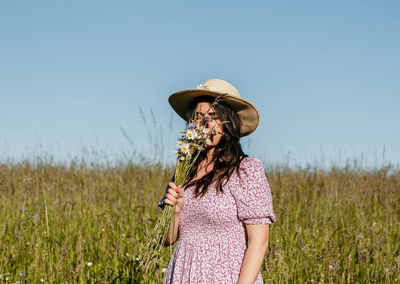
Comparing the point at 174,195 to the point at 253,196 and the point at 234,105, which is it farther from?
the point at 234,105

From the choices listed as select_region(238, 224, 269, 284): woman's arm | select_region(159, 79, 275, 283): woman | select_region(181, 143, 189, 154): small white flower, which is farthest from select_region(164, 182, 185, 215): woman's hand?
select_region(238, 224, 269, 284): woman's arm

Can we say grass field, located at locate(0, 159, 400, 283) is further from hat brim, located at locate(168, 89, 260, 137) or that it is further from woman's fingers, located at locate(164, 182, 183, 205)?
hat brim, located at locate(168, 89, 260, 137)

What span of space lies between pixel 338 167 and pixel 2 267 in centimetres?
451

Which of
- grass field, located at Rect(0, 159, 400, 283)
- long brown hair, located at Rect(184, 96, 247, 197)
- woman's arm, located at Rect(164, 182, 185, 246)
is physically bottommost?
grass field, located at Rect(0, 159, 400, 283)

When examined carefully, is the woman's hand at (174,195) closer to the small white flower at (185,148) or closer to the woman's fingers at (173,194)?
the woman's fingers at (173,194)

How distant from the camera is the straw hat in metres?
2.22

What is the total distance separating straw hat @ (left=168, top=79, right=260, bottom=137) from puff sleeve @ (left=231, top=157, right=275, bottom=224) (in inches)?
15.3

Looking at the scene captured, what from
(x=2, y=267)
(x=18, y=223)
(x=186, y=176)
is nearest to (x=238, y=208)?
(x=186, y=176)

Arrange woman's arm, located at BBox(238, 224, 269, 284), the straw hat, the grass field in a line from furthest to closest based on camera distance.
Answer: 1. the grass field
2. the straw hat
3. woman's arm, located at BBox(238, 224, 269, 284)

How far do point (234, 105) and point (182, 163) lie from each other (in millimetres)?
487

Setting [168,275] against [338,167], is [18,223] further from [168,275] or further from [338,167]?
[338,167]

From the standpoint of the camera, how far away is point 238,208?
6.42 ft

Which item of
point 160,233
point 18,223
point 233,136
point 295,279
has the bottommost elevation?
point 295,279

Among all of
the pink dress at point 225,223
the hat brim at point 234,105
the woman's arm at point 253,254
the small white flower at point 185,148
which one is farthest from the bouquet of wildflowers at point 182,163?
the woman's arm at point 253,254
